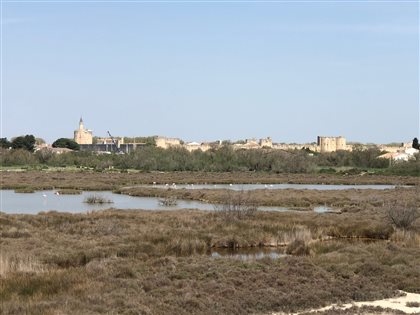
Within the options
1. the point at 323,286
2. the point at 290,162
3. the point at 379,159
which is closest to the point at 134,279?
the point at 323,286

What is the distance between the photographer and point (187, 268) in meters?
15.1

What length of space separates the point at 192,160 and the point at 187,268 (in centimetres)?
10168

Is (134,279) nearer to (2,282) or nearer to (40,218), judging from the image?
(2,282)

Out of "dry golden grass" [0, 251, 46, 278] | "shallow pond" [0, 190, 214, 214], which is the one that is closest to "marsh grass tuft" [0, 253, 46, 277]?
"dry golden grass" [0, 251, 46, 278]

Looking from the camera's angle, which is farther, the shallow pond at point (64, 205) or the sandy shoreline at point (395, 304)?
the shallow pond at point (64, 205)

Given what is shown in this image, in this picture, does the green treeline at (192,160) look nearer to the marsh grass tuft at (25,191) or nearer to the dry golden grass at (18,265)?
the marsh grass tuft at (25,191)

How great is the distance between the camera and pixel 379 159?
12300 cm

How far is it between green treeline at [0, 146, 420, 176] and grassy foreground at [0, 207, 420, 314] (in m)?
87.4

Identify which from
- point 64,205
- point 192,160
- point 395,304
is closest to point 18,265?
point 395,304

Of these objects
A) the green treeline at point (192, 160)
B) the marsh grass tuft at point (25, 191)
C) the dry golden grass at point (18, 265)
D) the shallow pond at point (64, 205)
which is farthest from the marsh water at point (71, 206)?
the green treeline at point (192, 160)

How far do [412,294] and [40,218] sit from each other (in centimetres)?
1687

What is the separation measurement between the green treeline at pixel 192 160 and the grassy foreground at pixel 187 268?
87.4 metres

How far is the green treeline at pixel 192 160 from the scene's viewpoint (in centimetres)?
11188

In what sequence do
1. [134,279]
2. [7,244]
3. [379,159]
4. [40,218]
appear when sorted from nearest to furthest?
[134,279], [7,244], [40,218], [379,159]
